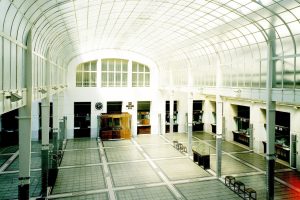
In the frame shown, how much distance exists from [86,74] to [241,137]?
1989 centimetres

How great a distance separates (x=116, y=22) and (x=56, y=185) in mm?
12157

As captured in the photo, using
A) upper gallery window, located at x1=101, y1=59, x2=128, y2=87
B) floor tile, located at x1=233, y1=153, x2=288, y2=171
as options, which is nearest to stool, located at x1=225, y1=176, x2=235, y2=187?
floor tile, located at x1=233, y1=153, x2=288, y2=171

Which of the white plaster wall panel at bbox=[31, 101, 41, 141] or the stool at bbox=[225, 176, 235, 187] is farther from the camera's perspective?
the white plaster wall panel at bbox=[31, 101, 41, 141]

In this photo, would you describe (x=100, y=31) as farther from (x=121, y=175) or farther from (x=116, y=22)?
(x=121, y=175)

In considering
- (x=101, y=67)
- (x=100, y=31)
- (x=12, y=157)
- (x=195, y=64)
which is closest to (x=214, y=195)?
(x=195, y=64)

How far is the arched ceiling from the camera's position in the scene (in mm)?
11055

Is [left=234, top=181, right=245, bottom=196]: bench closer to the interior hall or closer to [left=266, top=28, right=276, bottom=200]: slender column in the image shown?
the interior hall

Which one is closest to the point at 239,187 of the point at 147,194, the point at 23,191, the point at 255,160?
the point at 147,194

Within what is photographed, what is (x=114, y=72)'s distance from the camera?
34.7m

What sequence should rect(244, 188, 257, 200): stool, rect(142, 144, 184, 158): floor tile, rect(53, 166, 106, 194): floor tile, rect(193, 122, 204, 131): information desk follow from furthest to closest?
1. rect(193, 122, 204, 131): information desk
2. rect(142, 144, 184, 158): floor tile
3. rect(53, 166, 106, 194): floor tile
4. rect(244, 188, 257, 200): stool

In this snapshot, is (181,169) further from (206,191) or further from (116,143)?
(116,143)

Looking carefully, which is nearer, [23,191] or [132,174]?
[23,191]

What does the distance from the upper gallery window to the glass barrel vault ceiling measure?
881 centimetres

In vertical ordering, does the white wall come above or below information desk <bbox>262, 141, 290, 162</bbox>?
above
